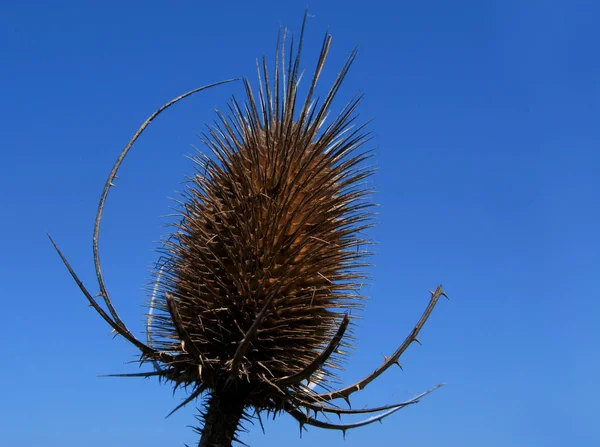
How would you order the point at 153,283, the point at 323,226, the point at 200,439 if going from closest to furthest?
1. the point at 200,439
2. the point at 323,226
3. the point at 153,283

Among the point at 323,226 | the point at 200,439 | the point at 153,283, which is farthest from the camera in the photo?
the point at 153,283

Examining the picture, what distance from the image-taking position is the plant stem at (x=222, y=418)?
3.97m

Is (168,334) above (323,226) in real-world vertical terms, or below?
below

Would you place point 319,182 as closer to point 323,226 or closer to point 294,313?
point 323,226

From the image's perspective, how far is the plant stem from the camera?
3975 mm

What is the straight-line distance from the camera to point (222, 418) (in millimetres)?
4043

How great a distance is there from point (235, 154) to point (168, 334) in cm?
124

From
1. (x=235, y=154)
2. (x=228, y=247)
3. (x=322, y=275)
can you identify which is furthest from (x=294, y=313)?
(x=235, y=154)

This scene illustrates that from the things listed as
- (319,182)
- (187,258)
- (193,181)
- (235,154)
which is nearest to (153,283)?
(187,258)

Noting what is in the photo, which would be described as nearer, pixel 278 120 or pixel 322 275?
pixel 322 275

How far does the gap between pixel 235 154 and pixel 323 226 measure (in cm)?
78

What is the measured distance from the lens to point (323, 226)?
4.37m

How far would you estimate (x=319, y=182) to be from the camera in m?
4.45

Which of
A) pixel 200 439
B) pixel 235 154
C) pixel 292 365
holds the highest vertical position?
pixel 235 154
